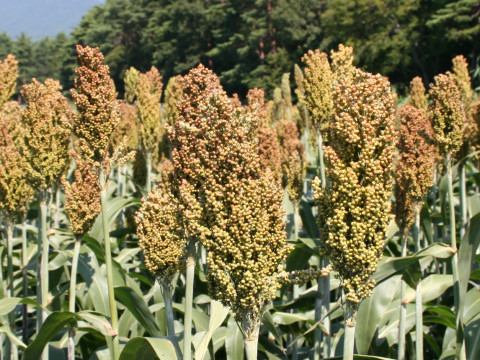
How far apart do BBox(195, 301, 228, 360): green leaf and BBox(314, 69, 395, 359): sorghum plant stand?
756mm

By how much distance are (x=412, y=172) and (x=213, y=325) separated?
7.25 feet

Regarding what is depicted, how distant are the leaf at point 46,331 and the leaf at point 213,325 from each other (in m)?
0.85

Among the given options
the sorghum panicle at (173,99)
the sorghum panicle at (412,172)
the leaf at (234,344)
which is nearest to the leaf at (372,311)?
the sorghum panicle at (412,172)

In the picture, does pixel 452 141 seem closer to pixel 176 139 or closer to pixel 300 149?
pixel 300 149

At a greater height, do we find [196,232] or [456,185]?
[456,185]

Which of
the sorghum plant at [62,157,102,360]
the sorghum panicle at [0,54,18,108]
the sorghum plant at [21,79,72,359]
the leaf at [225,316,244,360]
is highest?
the sorghum panicle at [0,54,18,108]

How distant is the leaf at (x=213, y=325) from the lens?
8.25 ft

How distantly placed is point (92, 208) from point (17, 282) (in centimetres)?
241

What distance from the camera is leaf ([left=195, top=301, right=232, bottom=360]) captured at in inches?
99.0

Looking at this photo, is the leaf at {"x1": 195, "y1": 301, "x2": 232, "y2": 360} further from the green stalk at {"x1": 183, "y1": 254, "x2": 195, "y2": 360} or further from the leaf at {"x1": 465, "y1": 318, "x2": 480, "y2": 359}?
the leaf at {"x1": 465, "y1": 318, "x2": 480, "y2": 359}

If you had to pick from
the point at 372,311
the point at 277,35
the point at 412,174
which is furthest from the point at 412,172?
the point at 277,35

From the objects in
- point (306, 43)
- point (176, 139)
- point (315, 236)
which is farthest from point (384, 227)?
point (306, 43)

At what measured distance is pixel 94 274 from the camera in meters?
4.32

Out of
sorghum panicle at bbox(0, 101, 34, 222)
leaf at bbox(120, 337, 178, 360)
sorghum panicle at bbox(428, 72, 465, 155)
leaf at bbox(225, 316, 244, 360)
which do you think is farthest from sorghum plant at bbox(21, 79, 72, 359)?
sorghum panicle at bbox(428, 72, 465, 155)
